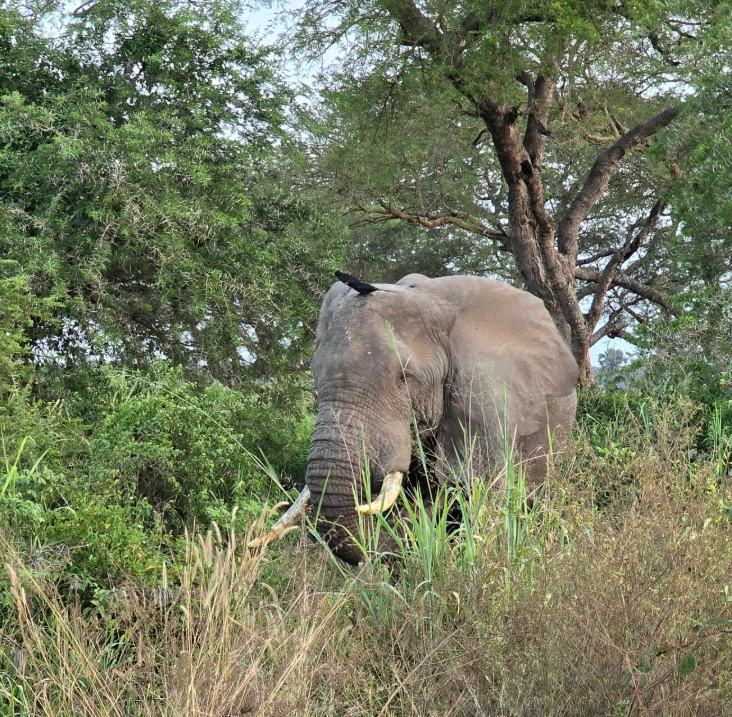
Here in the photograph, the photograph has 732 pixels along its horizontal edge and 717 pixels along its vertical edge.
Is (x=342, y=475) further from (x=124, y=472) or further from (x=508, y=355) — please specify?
(x=124, y=472)

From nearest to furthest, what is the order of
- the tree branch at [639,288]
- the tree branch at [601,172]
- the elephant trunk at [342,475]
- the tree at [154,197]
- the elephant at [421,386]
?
the elephant trunk at [342,475] → the elephant at [421,386] → the tree at [154,197] → the tree branch at [601,172] → the tree branch at [639,288]

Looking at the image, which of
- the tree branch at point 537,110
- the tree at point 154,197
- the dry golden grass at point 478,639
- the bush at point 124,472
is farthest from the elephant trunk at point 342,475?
the tree branch at point 537,110

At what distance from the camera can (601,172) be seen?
15492 mm

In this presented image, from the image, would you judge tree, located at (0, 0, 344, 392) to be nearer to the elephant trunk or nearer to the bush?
the bush

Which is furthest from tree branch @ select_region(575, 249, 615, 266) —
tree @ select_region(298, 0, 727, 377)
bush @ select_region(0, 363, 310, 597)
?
bush @ select_region(0, 363, 310, 597)

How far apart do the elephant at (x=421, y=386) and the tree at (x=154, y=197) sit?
309cm

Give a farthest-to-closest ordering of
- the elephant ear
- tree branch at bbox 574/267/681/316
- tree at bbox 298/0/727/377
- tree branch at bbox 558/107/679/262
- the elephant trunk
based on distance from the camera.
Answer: tree branch at bbox 574/267/681/316
tree branch at bbox 558/107/679/262
tree at bbox 298/0/727/377
the elephant ear
the elephant trunk

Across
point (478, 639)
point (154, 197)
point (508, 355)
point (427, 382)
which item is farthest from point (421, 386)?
point (154, 197)

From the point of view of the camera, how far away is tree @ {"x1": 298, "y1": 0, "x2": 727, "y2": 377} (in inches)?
502

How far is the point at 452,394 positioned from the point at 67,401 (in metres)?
3.49

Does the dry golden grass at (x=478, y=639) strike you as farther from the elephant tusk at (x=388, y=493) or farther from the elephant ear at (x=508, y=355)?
the elephant ear at (x=508, y=355)

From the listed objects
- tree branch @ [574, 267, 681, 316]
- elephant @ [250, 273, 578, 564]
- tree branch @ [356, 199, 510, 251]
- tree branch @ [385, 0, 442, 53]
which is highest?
tree branch @ [385, 0, 442, 53]

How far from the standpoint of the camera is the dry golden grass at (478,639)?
328cm

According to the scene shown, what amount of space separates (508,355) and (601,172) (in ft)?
31.1
